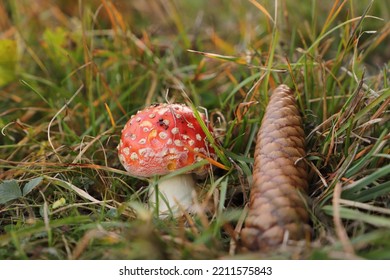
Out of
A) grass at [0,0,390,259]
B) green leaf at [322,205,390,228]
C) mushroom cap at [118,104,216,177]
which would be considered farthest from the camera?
mushroom cap at [118,104,216,177]

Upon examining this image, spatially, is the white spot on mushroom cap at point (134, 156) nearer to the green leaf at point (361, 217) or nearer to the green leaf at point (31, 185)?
the green leaf at point (31, 185)

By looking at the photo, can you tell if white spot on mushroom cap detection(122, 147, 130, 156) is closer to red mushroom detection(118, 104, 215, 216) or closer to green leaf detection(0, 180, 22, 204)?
red mushroom detection(118, 104, 215, 216)

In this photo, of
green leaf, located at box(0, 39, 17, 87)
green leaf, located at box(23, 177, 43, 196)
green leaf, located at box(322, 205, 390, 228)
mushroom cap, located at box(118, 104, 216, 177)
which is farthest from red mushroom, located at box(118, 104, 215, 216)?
green leaf, located at box(0, 39, 17, 87)

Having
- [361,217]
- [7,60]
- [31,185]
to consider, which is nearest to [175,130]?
[31,185]

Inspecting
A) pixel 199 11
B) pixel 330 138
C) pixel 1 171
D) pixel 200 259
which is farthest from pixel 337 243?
pixel 199 11

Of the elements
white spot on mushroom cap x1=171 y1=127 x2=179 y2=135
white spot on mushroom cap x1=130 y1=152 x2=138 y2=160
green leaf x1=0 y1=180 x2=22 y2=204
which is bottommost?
green leaf x1=0 y1=180 x2=22 y2=204

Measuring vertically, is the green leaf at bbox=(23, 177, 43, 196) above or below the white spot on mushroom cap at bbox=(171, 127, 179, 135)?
below

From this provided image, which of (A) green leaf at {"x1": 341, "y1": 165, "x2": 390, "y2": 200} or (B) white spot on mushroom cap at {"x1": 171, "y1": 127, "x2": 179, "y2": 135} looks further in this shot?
(B) white spot on mushroom cap at {"x1": 171, "y1": 127, "x2": 179, "y2": 135}
